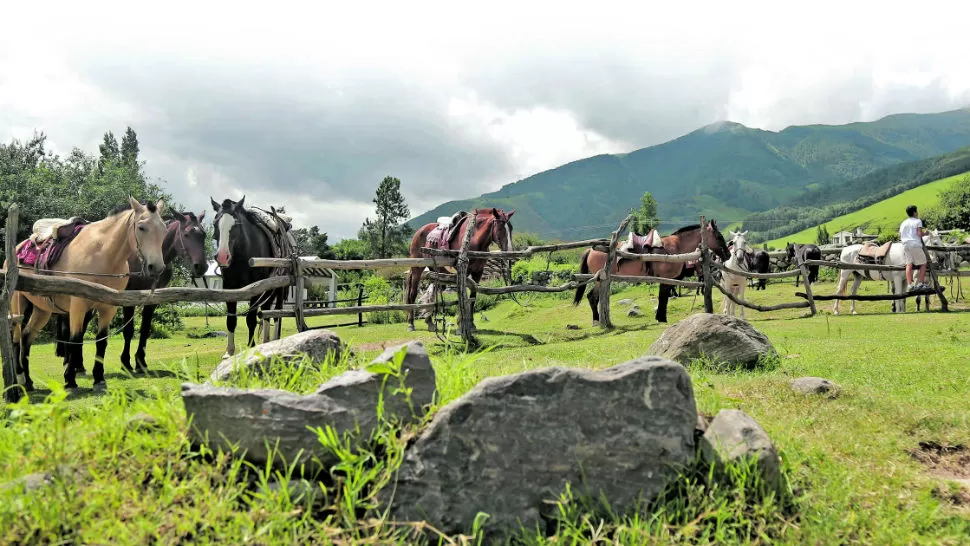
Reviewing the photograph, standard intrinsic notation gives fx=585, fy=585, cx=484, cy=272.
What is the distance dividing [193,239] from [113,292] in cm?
377

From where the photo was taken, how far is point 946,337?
959 cm

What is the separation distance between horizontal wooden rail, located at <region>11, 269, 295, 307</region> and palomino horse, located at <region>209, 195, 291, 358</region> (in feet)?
5.39

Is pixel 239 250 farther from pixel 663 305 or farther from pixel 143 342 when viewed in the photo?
pixel 663 305

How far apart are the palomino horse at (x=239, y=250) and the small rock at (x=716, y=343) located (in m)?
6.72

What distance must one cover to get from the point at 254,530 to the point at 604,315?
1094cm

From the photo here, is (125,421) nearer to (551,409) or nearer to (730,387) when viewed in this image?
(551,409)

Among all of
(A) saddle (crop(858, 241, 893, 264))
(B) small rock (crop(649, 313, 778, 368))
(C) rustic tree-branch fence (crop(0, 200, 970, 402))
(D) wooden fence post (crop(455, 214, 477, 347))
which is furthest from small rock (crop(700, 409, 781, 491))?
(A) saddle (crop(858, 241, 893, 264))

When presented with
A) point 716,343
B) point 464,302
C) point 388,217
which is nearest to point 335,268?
point 464,302

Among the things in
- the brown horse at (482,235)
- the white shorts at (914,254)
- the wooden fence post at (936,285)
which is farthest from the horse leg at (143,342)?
the white shorts at (914,254)

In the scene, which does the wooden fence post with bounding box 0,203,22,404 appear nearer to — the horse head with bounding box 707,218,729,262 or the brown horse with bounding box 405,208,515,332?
the brown horse with bounding box 405,208,515,332

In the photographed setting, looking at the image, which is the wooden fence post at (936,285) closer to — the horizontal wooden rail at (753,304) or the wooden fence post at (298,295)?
the horizontal wooden rail at (753,304)

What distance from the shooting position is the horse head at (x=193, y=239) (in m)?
10.0

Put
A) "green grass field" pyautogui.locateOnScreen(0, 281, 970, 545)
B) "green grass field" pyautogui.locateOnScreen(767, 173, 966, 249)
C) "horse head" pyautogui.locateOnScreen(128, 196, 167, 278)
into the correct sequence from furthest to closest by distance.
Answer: "green grass field" pyautogui.locateOnScreen(767, 173, 966, 249) → "horse head" pyautogui.locateOnScreen(128, 196, 167, 278) → "green grass field" pyautogui.locateOnScreen(0, 281, 970, 545)

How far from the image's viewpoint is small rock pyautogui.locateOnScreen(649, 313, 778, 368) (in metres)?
6.81
